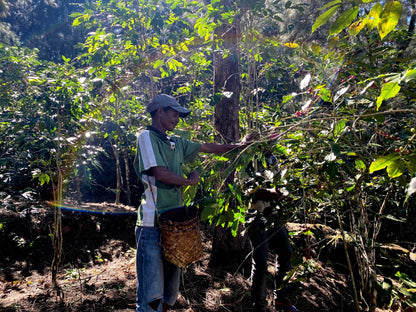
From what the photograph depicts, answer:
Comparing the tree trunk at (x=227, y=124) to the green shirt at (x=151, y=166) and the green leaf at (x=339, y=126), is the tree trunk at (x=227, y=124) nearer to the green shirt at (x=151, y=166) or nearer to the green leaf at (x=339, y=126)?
the green shirt at (x=151, y=166)

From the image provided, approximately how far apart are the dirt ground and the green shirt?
885 millimetres

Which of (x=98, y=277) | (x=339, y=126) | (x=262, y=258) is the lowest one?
(x=98, y=277)

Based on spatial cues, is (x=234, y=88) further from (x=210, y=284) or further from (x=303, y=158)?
(x=210, y=284)

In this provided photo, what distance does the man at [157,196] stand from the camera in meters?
1.68

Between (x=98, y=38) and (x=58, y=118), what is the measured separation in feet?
3.27

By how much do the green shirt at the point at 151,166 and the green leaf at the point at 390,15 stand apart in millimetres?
1262

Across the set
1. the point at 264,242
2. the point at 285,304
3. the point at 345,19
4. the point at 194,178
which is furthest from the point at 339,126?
the point at 285,304

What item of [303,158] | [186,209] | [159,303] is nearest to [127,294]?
[159,303]

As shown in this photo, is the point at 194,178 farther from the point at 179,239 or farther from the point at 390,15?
the point at 390,15

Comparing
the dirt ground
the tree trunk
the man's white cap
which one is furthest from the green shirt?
the tree trunk

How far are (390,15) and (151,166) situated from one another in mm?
1299

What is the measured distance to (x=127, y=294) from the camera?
9.96ft

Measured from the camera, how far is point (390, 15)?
775 mm

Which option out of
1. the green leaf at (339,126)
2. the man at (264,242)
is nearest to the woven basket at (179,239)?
the man at (264,242)
